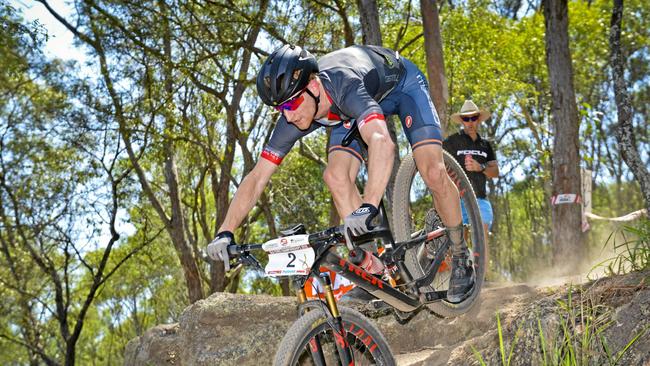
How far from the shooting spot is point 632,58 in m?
30.9

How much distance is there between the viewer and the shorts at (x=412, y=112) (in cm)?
461

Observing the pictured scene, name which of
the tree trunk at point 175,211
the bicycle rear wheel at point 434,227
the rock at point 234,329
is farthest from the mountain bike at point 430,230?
the tree trunk at point 175,211

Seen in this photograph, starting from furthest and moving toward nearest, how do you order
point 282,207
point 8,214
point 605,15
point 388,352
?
1. point 605,15
2. point 282,207
3. point 8,214
4. point 388,352

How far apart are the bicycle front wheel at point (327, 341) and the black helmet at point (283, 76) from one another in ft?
4.12

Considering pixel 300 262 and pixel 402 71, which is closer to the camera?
pixel 300 262

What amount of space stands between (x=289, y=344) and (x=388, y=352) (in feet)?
2.48

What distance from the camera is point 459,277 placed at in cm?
516

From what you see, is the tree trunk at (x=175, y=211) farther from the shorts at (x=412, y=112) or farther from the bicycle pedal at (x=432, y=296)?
the bicycle pedal at (x=432, y=296)

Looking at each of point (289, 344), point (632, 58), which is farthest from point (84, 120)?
point (632, 58)

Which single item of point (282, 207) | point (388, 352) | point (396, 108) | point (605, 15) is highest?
point (605, 15)

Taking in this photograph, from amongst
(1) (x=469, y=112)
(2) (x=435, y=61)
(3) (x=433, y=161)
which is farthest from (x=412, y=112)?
(2) (x=435, y=61)

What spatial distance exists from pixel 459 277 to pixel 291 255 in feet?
7.20

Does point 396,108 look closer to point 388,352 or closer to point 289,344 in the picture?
point 388,352

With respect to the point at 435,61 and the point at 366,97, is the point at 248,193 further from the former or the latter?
the point at 435,61
